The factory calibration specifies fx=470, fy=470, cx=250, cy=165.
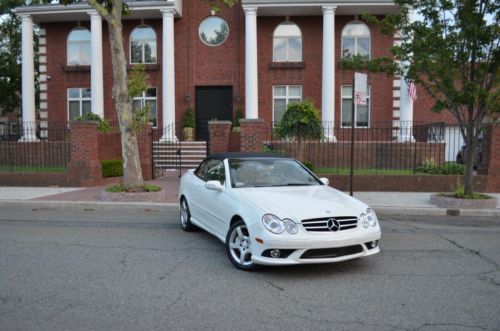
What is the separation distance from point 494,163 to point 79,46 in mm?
18337

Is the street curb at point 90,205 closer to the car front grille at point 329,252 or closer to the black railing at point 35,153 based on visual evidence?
the black railing at point 35,153

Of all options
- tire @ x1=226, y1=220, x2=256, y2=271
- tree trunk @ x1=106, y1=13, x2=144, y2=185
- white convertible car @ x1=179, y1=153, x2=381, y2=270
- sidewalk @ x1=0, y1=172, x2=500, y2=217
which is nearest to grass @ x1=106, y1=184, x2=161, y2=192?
tree trunk @ x1=106, y1=13, x2=144, y2=185

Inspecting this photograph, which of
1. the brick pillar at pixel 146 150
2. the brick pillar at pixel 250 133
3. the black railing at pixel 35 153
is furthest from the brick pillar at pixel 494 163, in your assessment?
the black railing at pixel 35 153

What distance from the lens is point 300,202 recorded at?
5770mm

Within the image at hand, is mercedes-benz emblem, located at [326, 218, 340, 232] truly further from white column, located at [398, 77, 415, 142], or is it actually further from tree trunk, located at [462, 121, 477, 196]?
white column, located at [398, 77, 415, 142]

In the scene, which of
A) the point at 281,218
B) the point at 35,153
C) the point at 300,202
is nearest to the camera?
the point at 281,218

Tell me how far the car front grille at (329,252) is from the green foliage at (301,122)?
24.2 feet

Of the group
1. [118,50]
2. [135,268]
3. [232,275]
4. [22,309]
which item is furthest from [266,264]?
[118,50]

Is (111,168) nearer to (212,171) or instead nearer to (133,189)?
(133,189)

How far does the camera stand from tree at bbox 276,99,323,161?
41.8ft

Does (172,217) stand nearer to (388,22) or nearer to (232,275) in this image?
(232,275)

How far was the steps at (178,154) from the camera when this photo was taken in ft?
58.6

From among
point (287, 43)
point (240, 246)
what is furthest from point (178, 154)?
point (240, 246)

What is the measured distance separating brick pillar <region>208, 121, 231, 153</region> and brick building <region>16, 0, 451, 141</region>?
15.4 feet
